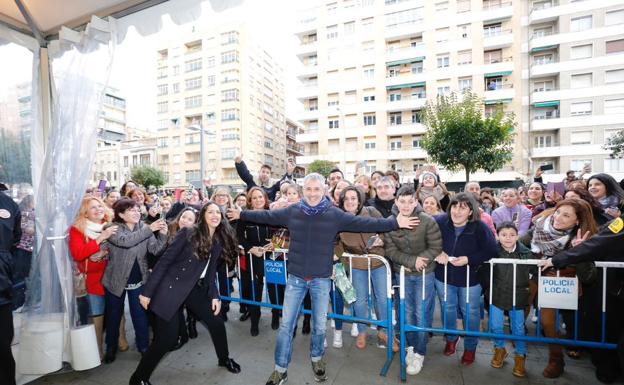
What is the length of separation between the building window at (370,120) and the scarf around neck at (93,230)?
33.7 m

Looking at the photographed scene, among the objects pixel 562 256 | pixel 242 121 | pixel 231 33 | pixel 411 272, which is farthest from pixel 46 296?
pixel 231 33

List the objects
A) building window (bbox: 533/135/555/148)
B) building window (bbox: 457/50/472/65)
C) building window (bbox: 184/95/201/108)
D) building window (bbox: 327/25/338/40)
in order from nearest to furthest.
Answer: building window (bbox: 533/135/555/148), building window (bbox: 457/50/472/65), building window (bbox: 327/25/338/40), building window (bbox: 184/95/201/108)

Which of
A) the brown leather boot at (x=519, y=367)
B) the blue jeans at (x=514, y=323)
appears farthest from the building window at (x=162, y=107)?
the brown leather boot at (x=519, y=367)

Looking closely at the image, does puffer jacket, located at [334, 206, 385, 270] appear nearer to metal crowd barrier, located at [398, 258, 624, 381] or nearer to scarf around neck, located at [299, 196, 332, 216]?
metal crowd barrier, located at [398, 258, 624, 381]

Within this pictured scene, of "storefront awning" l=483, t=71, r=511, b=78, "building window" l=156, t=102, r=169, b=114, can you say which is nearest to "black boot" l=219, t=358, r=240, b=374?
"storefront awning" l=483, t=71, r=511, b=78

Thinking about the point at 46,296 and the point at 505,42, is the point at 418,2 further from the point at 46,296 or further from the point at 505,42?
the point at 46,296

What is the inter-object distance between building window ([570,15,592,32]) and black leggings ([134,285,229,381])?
121 feet

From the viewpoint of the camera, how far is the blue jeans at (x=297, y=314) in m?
3.12

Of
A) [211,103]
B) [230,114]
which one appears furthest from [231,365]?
[211,103]

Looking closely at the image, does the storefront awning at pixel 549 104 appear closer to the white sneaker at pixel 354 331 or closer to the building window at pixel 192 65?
the white sneaker at pixel 354 331

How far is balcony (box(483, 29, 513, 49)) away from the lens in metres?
29.8

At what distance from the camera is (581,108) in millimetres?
27266

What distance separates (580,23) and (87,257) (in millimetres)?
37765

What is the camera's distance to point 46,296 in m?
3.17
